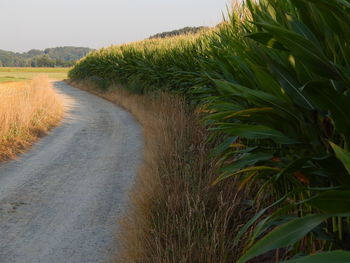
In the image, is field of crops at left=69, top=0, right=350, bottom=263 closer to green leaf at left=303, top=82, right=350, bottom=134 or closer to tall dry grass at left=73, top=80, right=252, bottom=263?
green leaf at left=303, top=82, right=350, bottom=134

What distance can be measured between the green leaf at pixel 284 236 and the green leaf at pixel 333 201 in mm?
66

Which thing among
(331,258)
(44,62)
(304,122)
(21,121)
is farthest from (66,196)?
(44,62)

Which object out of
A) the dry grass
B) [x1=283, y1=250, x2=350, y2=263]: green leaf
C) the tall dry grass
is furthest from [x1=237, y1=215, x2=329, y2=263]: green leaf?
the dry grass

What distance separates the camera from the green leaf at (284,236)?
129cm

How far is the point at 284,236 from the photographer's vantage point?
1.34m

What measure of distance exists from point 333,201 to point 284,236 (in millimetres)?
193

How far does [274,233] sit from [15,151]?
8.27m

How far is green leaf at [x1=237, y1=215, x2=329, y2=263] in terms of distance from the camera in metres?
1.29

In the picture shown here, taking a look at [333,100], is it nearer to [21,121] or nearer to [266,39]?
[266,39]

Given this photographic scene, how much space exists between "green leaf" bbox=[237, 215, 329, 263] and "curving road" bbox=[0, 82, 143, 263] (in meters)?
3.17

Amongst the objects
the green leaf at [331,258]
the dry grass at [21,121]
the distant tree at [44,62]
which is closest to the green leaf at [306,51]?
the green leaf at [331,258]

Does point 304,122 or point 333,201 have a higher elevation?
point 304,122

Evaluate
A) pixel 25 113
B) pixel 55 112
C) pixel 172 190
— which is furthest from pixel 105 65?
pixel 172 190

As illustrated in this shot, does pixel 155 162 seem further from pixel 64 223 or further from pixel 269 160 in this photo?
pixel 269 160
